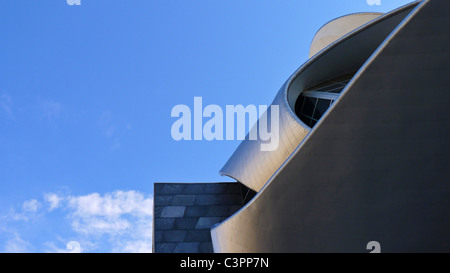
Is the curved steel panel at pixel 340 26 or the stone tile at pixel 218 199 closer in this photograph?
the stone tile at pixel 218 199

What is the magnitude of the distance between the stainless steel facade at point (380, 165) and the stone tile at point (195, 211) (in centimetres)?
565

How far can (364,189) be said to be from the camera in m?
9.38

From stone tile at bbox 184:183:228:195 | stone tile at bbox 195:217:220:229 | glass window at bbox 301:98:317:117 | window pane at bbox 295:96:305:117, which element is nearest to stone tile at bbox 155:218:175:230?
stone tile at bbox 195:217:220:229

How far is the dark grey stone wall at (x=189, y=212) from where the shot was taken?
15414 mm

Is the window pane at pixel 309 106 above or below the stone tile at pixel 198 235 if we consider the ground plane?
above


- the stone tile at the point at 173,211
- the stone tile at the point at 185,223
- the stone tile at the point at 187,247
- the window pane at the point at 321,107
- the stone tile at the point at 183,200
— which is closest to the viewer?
the window pane at the point at 321,107

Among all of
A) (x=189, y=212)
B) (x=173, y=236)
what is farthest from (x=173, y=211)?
(x=173, y=236)

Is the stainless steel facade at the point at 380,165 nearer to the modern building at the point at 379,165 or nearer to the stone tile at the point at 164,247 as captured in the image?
the modern building at the point at 379,165

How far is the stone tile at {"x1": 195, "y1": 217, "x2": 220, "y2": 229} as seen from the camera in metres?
16.0

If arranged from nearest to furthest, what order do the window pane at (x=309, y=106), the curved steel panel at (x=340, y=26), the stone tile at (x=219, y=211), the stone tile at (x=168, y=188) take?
1. the window pane at (x=309, y=106)
2. the stone tile at (x=219, y=211)
3. the stone tile at (x=168, y=188)
4. the curved steel panel at (x=340, y=26)

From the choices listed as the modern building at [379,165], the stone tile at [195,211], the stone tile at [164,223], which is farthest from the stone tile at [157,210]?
the modern building at [379,165]

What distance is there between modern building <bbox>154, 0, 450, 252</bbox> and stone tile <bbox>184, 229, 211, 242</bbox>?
4.15 metres

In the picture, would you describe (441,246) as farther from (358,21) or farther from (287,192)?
(358,21)
